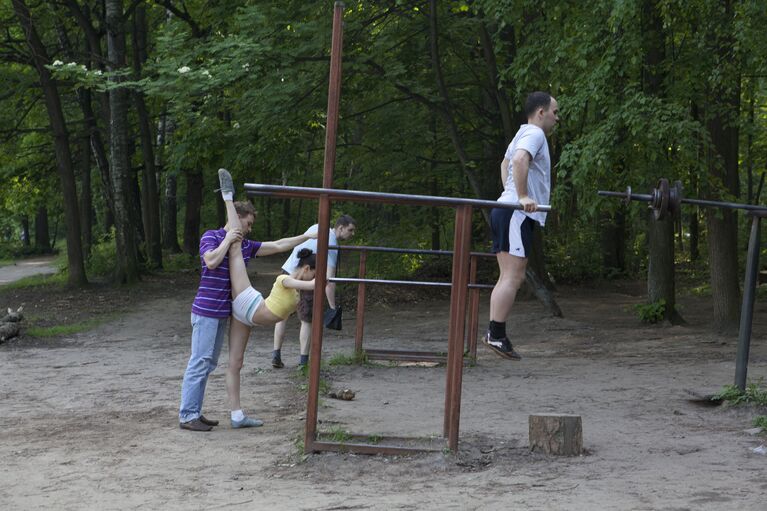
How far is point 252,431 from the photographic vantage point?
7473 millimetres

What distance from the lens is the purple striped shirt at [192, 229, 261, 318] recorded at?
747 cm

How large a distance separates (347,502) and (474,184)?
1329 centimetres

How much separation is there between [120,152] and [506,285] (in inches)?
645

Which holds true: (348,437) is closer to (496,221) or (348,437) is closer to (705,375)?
(496,221)

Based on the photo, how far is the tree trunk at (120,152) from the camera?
22.2 meters

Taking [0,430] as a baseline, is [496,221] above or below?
above

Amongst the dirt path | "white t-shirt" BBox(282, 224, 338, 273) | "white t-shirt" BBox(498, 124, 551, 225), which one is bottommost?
the dirt path

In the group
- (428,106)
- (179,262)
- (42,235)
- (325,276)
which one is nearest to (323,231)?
(325,276)

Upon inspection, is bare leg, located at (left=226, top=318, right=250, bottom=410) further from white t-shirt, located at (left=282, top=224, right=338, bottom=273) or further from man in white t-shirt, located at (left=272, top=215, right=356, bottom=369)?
man in white t-shirt, located at (left=272, top=215, right=356, bottom=369)

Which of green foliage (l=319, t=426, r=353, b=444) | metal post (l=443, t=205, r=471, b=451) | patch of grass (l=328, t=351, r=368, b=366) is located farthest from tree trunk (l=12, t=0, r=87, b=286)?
metal post (l=443, t=205, r=471, b=451)

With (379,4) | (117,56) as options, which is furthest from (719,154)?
(117,56)

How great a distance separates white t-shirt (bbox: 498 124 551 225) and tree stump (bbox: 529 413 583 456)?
6.16 ft

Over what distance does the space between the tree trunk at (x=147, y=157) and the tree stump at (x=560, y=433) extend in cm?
2239

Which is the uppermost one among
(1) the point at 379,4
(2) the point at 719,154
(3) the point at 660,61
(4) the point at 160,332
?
(1) the point at 379,4
